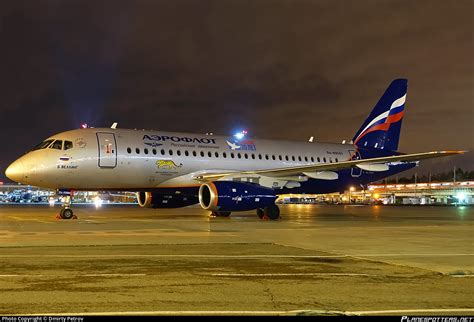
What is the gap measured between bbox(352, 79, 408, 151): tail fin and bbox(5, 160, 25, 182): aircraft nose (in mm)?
19947

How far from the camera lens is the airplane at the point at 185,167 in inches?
962

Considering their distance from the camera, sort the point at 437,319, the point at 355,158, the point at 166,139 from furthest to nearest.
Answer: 1. the point at 355,158
2. the point at 166,139
3. the point at 437,319

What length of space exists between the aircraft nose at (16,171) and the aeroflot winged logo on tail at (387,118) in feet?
66.6

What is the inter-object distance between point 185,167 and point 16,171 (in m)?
7.31

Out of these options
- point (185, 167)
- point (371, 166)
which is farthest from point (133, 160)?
point (371, 166)

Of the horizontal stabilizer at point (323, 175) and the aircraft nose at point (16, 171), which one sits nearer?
the aircraft nose at point (16, 171)

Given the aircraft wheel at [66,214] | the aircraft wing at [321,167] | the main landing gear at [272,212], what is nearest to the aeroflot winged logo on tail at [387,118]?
the aircraft wing at [321,167]

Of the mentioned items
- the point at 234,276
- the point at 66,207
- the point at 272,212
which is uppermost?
the point at 66,207

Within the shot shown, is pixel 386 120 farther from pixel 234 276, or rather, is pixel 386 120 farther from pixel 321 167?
pixel 234 276

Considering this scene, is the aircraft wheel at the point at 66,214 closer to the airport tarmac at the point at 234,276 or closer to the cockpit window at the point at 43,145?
the cockpit window at the point at 43,145

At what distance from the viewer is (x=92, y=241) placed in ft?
48.2

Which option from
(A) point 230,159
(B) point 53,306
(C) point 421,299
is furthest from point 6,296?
(A) point 230,159

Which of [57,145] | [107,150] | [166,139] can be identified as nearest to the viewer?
[57,145]

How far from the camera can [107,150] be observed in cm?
2519
